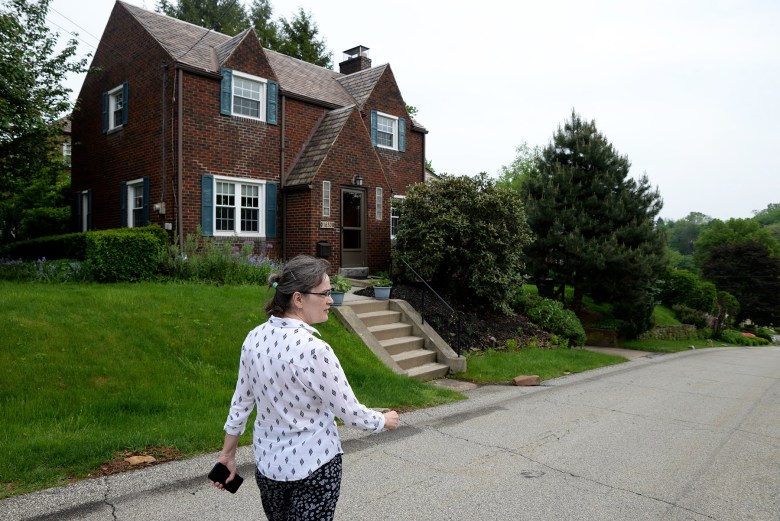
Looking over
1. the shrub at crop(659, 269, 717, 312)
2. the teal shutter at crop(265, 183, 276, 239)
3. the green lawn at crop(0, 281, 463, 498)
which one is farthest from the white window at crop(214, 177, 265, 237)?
the shrub at crop(659, 269, 717, 312)

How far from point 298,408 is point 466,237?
11412 mm

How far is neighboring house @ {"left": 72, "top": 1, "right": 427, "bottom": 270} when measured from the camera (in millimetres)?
14820

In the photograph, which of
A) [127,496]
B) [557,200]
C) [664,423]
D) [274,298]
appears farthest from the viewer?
[557,200]

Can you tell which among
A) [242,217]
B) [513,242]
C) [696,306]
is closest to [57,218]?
[242,217]

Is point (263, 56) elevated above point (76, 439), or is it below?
above

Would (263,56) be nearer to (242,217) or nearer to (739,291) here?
(242,217)

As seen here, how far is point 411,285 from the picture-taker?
13945 mm

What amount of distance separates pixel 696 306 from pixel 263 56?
85.7ft

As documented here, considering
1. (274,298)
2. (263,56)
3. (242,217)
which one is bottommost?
(274,298)

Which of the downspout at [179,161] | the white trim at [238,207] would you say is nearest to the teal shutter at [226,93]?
the downspout at [179,161]

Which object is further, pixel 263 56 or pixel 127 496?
pixel 263 56

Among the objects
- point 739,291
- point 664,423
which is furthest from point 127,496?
point 739,291

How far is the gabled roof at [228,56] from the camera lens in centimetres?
1551

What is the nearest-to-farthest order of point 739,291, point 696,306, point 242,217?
point 242,217 → point 696,306 → point 739,291
